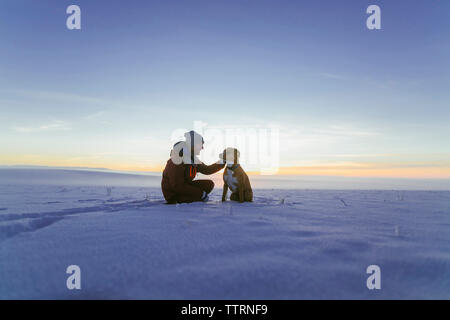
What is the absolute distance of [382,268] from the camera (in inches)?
68.2

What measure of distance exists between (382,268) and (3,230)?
11.7 feet

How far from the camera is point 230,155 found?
5.12 meters

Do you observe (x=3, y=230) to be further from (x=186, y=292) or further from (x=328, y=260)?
(x=328, y=260)

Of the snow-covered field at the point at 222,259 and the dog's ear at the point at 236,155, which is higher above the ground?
the dog's ear at the point at 236,155

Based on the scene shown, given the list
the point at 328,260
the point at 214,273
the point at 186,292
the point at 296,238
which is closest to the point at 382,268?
the point at 328,260

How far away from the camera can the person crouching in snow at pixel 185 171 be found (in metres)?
4.78

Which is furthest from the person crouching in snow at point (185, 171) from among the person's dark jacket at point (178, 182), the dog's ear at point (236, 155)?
the dog's ear at point (236, 155)

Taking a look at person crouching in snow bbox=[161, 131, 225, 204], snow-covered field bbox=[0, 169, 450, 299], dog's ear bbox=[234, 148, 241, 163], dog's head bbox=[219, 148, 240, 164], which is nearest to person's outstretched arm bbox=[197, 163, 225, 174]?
person crouching in snow bbox=[161, 131, 225, 204]

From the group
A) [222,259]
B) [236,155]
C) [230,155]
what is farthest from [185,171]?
[222,259]

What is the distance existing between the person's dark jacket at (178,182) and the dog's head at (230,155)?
68 centimetres

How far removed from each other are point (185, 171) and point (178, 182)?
29cm

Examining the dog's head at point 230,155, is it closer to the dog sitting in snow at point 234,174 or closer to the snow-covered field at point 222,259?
the dog sitting in snow at point 234,174

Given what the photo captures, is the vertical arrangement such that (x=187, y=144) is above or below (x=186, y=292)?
above
